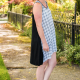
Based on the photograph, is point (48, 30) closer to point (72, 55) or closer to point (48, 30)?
point (48, 30)

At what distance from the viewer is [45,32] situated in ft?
9.89

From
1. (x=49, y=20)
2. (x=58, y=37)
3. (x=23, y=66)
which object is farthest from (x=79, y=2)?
(x=49, y=20)

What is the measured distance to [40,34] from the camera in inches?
114

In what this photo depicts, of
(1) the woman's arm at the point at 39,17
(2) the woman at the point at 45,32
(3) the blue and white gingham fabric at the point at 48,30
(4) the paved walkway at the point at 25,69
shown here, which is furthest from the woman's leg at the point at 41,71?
(4) the paved walkway at the point at 25,69

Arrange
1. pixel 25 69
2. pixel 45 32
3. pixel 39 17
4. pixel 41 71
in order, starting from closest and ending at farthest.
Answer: pixel 39 17
pixel 45 32
pixel 41 71
pixel 25 69

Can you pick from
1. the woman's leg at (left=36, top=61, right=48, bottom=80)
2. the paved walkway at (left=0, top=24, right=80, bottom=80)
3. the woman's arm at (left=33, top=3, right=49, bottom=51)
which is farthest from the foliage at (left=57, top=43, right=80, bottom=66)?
the woman's arm at (left=33, top=3, right=49, bottom=51)

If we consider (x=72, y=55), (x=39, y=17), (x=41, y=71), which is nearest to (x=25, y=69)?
(x=72, y=55)

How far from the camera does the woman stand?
2865 mm

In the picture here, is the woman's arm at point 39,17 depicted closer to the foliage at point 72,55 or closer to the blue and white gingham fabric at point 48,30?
the blue and white gingham fabric at point 48,30

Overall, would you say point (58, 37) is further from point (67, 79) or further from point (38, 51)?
point (38, 51)

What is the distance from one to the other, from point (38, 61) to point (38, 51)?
0.16m

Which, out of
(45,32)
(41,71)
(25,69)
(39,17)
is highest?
(39,17)

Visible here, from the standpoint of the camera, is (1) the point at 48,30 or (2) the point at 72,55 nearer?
(1) the point at 48,30

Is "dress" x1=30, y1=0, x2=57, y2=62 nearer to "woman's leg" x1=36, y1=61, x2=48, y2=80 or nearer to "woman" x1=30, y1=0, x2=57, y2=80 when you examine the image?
"woman" x1=30, y1=0, x2=57, y2=80
